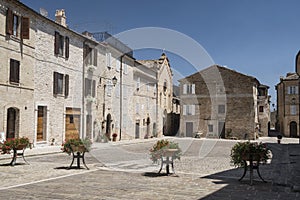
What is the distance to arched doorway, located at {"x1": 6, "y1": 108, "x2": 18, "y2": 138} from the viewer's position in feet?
57.9

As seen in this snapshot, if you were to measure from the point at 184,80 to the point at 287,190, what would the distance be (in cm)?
3500

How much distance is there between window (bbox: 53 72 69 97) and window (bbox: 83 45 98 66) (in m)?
2.97

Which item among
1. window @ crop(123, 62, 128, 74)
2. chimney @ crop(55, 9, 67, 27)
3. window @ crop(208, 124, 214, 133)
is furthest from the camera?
window @ crop(208, 124, 214, 133)

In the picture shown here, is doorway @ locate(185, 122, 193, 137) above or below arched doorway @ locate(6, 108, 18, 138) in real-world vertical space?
below

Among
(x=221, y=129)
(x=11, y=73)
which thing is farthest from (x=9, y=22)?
(x=221, y=129)

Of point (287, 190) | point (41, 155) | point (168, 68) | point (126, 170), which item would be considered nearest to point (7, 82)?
point (41, 155)

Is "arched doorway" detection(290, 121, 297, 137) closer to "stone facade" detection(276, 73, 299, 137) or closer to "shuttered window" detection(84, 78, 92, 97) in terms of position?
"stone facade" detection(276, 73, 299, 137)

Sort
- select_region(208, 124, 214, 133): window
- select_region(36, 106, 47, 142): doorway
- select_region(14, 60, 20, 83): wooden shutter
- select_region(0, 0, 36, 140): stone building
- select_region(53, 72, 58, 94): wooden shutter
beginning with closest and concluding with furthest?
select_region(0, 0, 36, 140): stone building → select_region(14, 60, 20, 83): wooden shutter → select_region(36, 106, 47, 142): doorway → select_region(53, 72, 58, 94): wooden shutter → select_region(208, 124, 214, 133): window

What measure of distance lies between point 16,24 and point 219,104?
27565 mm

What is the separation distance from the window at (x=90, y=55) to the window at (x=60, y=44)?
7.61ft

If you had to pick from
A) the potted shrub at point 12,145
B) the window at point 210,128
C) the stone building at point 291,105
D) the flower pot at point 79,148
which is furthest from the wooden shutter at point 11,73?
the stone building at point 291,105

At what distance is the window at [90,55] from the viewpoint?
80.8 feet

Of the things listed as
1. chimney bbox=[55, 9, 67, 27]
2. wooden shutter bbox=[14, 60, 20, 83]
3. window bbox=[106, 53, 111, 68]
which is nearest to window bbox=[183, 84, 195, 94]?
window bbox=[106, 53, 111, 68]

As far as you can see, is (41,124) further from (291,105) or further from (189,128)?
(291,105)
